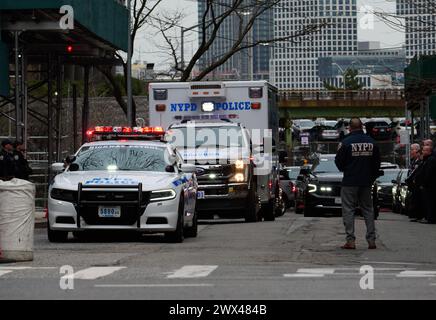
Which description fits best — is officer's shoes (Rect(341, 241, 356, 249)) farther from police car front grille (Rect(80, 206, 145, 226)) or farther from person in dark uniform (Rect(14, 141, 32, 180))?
person in dark uniform (Rect(14, 141, 32, 180))

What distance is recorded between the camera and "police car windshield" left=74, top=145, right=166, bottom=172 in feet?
62.8

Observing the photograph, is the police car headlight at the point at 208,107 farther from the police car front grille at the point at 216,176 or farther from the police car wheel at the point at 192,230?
the police car wheel at the point at 192,230

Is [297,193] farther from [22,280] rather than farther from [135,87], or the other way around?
[135,87]

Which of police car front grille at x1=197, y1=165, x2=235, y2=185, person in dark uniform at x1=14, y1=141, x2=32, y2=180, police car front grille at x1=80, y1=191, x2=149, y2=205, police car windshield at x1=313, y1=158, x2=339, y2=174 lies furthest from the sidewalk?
police car windshield at x1=313, y1=158, x2=339, y2=174

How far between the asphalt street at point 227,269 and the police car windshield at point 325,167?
38.2 feet

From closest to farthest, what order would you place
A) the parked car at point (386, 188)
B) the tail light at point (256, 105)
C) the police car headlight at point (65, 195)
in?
the police car headlight at point (65, 195), the tail light at point (256, 105), the parked car at point (386, 188)

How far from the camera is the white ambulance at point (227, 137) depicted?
24969mm

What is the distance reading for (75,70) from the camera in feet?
135

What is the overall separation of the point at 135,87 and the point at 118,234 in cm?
6388

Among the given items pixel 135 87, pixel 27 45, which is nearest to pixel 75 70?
pixel 27 45

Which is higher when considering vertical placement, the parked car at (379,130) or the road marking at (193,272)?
the parked car at (379,130)

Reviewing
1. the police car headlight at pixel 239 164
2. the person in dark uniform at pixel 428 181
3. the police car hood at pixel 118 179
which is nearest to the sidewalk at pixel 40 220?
the police car headlight at pixel 239 164

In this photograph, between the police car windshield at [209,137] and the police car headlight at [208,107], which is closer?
the police car windshield at [209,137]

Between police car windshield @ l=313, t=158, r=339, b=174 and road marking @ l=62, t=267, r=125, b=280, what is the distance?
64.0ft
